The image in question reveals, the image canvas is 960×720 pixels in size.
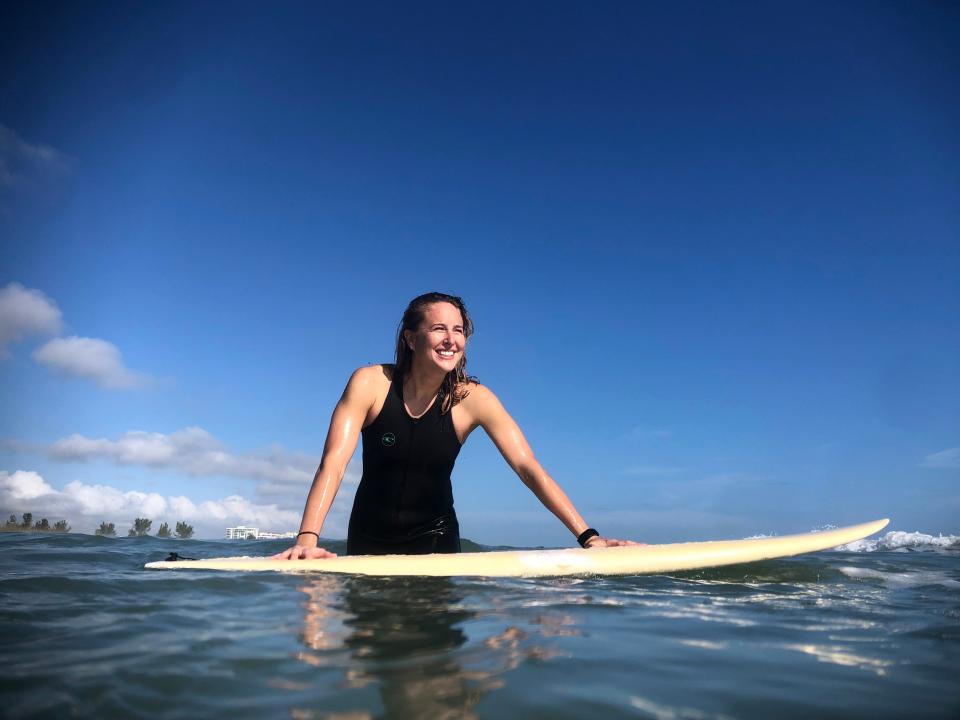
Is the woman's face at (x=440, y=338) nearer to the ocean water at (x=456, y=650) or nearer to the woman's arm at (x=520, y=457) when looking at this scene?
the woman's arm at (x=520, y=457)

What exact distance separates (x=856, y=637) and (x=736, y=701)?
3.54 feet

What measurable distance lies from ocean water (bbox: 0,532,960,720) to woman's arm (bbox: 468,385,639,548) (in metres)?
1.05

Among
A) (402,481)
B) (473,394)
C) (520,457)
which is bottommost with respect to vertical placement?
(402,481)

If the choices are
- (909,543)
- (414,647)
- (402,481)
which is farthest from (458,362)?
(909,543)

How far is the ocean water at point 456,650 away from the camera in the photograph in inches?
57.6

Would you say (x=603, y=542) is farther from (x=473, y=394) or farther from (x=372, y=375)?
(x=372, y=375)

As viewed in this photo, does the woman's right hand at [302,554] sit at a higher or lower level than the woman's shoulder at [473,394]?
lower

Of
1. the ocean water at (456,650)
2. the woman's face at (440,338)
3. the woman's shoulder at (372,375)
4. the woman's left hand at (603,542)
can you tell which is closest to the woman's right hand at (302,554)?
the ocean water at (456,650)

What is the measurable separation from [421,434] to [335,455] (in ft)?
2.04

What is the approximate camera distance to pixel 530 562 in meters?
4.04

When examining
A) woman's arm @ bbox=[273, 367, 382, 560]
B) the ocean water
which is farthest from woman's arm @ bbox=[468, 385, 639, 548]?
the ocean water

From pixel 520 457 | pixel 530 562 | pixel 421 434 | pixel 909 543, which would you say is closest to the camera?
pixel 530 562

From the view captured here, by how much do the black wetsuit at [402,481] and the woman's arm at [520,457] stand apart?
0.28 m

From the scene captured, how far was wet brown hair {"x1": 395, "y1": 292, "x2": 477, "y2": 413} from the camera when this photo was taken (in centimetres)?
443
